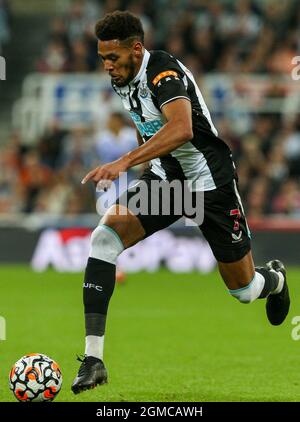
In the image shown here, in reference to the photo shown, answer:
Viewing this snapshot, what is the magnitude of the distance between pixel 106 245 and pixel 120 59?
3.54 ft

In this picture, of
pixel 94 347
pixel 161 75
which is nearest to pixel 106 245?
pixel 94 347

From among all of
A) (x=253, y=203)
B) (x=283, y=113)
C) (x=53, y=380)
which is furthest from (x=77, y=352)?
(x=283, y=113)

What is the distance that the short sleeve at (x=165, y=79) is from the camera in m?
6.24

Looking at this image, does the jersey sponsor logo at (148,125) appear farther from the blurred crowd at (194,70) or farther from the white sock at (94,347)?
the blurred crowd at (194,70)

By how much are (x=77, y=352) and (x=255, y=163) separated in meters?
8.58

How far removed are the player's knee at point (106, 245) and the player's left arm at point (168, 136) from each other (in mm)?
598

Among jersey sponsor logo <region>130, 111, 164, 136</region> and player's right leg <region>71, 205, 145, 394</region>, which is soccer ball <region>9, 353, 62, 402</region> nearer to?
player's right leg <region>71, 205, 145, 394</region>

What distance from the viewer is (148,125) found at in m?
6.59

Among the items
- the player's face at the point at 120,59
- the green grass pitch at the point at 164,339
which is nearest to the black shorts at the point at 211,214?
the player's face at the point at 120,59

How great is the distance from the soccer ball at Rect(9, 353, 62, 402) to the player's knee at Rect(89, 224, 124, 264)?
795 millimetres

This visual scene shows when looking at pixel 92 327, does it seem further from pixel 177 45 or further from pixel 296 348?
pixel 177 45

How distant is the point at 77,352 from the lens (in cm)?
803

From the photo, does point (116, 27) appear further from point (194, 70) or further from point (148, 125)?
point (194, 70)

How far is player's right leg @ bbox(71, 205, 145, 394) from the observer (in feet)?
20.7
